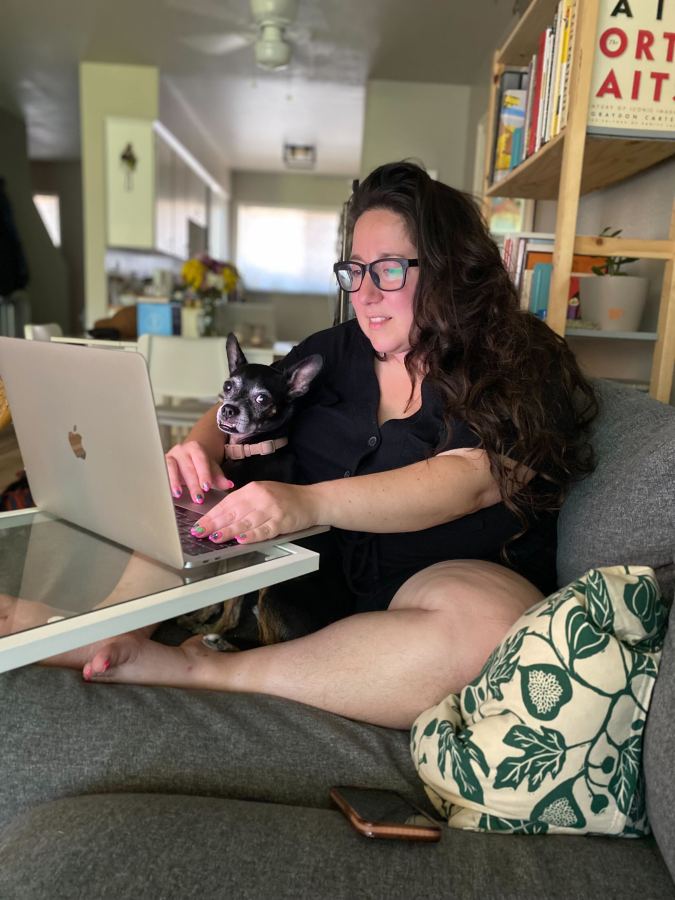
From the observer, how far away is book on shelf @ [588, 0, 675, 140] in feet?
5.19

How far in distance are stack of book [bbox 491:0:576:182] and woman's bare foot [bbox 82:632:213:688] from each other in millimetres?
1523

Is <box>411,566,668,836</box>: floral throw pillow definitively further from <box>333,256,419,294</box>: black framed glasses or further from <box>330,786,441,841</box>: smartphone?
<box>333,256,419,294</box>: black framed glasses

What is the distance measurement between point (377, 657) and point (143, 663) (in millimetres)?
368

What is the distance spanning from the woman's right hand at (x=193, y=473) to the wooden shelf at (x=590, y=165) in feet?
4.03

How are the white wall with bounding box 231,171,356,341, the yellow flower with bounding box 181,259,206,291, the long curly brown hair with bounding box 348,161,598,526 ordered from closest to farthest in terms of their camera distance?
the long curly brown hair with bounding box 348,161,598,526 → the yellow flower with bounding box 181,259,206,291 → the white wall with bounding box 231,171,356,341

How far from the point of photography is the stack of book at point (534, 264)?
2100 mm

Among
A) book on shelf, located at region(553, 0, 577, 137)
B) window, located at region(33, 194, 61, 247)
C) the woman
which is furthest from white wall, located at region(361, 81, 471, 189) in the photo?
window, located at region(33, 194, 61, 247)

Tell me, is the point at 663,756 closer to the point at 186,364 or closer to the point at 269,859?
the point at 269,859

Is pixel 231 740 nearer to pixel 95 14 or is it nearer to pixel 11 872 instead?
pixel 11 872

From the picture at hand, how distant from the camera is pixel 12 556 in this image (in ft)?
3.26

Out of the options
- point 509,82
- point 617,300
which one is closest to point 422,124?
point 509,82

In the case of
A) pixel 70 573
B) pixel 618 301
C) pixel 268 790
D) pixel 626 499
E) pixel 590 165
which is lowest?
pixel 268 790

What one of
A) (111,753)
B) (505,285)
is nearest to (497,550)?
(505,285)

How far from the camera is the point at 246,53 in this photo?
5129 mm
